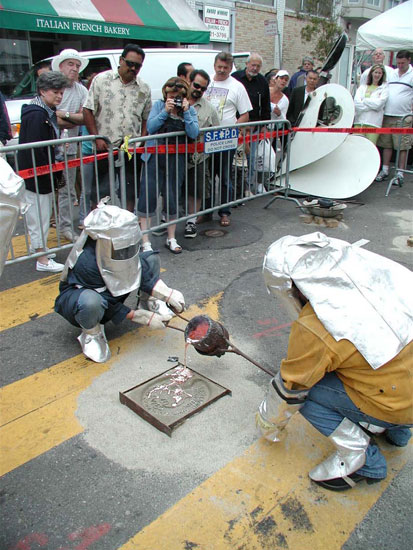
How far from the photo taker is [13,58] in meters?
12.9

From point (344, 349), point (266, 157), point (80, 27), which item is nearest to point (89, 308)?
point (344, 349)

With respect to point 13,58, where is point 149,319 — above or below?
below

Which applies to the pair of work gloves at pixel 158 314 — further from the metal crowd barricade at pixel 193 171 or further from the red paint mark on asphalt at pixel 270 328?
the metal crowd barricade at pixel 193 171

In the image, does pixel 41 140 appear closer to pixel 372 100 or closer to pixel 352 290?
pixel 352 290

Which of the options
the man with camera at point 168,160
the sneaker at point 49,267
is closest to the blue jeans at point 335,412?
the man with camera at point 168,160

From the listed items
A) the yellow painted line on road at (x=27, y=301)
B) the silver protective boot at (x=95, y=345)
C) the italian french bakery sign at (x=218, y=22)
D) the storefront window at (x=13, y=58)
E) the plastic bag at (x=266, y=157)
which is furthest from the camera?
the italian french bakery sign at (x=218, y=22)

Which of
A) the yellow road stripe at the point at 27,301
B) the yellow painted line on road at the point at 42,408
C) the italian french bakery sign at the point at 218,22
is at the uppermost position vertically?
the italian french bakery sign at the point at 218,22

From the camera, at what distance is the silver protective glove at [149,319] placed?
11.7 feet

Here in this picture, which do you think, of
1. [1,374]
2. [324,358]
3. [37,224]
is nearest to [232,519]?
[324,358]

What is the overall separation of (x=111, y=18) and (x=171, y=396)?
13002mm

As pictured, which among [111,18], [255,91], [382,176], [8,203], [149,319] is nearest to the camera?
[8,203]

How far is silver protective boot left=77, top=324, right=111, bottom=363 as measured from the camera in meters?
3.39

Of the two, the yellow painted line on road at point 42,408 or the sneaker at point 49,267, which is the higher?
the sneaker at point 49,267

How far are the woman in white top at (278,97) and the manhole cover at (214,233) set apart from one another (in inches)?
99.6
